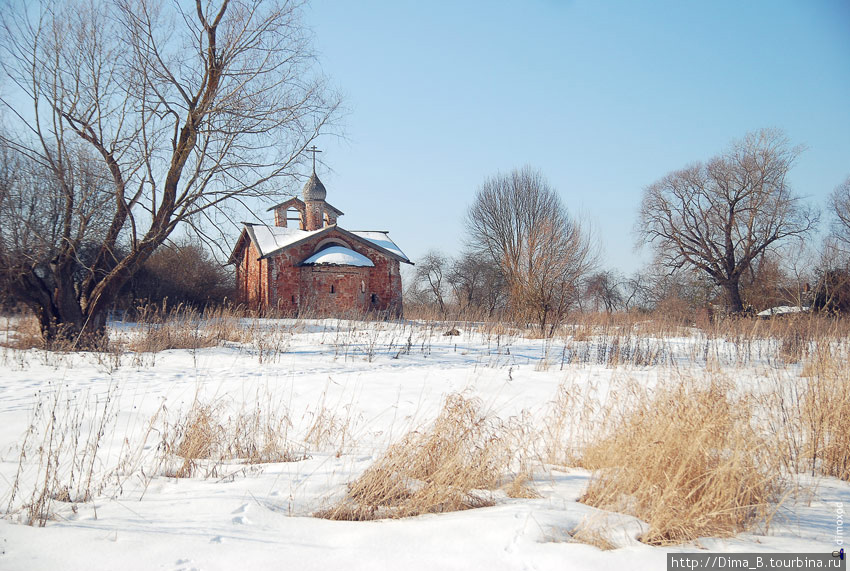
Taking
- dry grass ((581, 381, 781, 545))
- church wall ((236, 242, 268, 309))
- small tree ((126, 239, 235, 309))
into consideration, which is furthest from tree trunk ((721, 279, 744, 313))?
dry grass ((581, 381, 781, 545))

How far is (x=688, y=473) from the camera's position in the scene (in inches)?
134

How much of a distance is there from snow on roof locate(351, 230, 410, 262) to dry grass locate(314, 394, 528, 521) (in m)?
24.7

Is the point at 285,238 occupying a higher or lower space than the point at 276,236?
lower

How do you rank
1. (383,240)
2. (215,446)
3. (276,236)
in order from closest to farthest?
(215,446) < (276,236) < (383,240)

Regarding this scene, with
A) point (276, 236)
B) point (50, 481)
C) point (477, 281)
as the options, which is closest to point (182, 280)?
point (276, 236)

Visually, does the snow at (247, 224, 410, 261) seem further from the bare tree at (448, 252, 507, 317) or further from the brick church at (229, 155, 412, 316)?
the bare tree at (448, 252, 507, 317)

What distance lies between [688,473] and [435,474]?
162 cm

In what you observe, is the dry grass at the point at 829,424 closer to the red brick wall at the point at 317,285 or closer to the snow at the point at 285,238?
the red brick wall at the point at 317,285

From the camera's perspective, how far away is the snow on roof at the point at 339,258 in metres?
26.4

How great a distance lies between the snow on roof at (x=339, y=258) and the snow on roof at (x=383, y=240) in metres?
1.81

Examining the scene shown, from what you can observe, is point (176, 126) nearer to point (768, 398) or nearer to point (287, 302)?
point (768, 398)

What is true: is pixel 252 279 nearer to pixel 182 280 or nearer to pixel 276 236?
pixel 276 236

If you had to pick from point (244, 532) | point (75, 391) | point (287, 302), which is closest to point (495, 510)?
point (244, 532)

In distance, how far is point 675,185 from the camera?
3284cm
